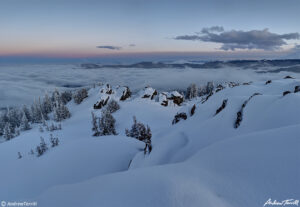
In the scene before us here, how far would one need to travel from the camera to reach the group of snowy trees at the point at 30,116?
5788 centimetres

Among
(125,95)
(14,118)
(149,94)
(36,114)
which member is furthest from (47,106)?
(149,94)

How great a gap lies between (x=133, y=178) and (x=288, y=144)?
616 centimetres

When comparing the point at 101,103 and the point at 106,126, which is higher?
the point at 101,103

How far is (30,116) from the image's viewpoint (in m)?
76.8

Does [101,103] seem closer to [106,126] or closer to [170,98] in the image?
[106,126]

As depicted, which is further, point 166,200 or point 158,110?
point 158,110

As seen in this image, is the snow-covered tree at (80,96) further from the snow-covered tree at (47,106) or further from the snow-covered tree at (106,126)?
the snow-covered tree at (106,126)

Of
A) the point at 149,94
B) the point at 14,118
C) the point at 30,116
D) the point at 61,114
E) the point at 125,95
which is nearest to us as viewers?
the point at 61,114

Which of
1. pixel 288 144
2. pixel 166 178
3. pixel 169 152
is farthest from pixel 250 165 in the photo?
pixel 169 152

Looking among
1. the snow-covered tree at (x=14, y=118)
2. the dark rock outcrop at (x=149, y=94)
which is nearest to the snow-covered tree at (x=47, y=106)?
the snow-covered tree at (x=14, y=118)

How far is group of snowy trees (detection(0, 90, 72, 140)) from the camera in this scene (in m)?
57.9

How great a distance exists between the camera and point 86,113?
2336 inches

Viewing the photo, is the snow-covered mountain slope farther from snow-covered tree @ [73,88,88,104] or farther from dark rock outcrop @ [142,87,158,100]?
snow-covered tree @ [73,88,88,104]

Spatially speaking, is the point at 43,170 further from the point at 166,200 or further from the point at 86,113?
the point at 86,113
